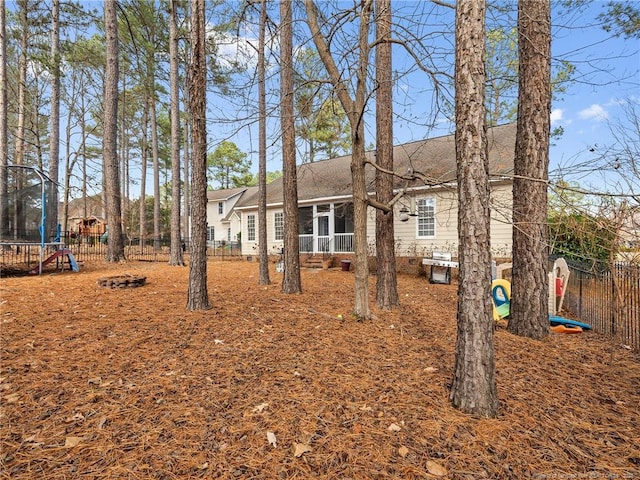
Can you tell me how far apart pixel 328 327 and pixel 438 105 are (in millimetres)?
3334

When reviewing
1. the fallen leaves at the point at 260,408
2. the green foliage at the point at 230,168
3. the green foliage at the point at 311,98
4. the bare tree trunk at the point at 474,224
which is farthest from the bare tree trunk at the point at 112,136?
the green foliage at the point at 230,168

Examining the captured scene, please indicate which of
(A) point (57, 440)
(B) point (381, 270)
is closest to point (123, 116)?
(B) point (381, 270)

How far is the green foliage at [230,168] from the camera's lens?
36.5 meters

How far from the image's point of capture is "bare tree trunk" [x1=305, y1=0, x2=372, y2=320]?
159 inches

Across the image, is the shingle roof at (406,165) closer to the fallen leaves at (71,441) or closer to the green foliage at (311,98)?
the green foliage at (311,98)

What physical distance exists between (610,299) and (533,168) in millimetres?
2192

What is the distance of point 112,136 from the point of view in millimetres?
10430

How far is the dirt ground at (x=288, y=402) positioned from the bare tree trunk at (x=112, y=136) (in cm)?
689

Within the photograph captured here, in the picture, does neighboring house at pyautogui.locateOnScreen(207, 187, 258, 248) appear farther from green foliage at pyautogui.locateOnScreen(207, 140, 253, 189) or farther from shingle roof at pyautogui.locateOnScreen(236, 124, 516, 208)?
shingle roof at pyautogui.locateOnScreen(236, 124, 516, 208)

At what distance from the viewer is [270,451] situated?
1.81 m

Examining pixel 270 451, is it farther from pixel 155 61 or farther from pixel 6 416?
pixel 155 61

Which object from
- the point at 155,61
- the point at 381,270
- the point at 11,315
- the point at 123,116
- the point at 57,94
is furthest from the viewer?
the point at 123,116

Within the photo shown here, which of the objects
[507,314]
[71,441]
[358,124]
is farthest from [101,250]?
[507,314]

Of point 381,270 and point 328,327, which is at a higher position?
point 381,270
